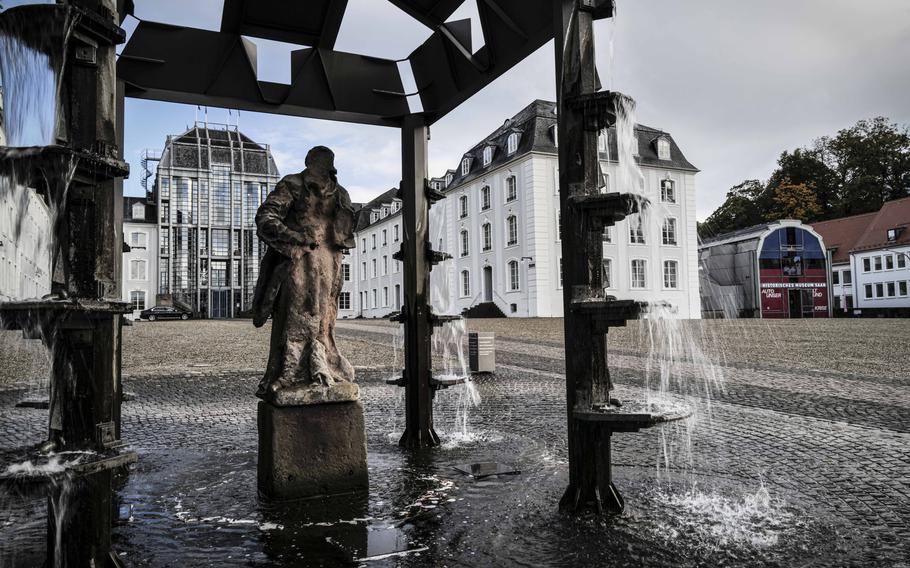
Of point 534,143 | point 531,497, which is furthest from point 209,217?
point 531,497

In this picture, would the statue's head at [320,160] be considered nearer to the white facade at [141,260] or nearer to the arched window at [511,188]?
the arched window at [511,188]

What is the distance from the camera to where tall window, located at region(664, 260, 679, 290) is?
39.6 metres

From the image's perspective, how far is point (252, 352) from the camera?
17.1 meters

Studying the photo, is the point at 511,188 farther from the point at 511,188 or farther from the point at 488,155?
the point at 488,155

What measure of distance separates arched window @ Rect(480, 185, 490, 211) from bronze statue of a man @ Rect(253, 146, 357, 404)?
3671cm

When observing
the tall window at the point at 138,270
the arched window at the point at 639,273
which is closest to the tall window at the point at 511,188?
the arched window at the point at 639,273

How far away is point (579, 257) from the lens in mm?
3641

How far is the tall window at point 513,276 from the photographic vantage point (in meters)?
37.8

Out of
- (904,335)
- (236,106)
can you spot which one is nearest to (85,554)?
(236,106)

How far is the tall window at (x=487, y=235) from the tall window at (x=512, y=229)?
1.99m

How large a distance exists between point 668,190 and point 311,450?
4012 centimetres

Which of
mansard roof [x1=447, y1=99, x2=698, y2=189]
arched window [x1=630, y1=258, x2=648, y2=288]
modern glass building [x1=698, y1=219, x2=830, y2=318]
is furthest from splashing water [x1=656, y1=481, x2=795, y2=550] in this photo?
modern glass building [x1=698, y1=219, x2=830, y2=318]

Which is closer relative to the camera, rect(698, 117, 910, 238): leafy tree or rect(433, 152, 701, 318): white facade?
rect(433, 152, 701, 318): white facade

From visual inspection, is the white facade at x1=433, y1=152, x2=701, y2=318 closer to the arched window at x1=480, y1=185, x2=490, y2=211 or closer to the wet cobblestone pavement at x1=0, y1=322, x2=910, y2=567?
the arched window at x1=480, y1=185, x2=490, y2=211
